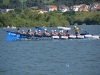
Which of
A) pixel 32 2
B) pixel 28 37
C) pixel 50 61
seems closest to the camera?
pixel 50 61

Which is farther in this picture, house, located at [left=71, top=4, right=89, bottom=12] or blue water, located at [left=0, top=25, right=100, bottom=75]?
house, located at [left=71, top=4, right=89, bottom=12]

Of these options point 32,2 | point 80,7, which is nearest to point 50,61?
point 80,7

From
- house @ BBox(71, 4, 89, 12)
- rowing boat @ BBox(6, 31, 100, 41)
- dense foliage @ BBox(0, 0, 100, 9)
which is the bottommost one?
rowing boat @ BBox(6, 31, 100, 41)

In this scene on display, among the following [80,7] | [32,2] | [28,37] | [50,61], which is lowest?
[50,61]

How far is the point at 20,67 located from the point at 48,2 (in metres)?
151

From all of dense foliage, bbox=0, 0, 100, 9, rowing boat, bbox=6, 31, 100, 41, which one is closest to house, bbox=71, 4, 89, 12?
dense foliage, bbox=0, 0, 100, 9

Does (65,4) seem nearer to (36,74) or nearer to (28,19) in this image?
(28,19)

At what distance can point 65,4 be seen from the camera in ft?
561

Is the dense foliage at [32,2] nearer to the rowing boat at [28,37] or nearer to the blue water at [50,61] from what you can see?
the rowing boat at [28,37]

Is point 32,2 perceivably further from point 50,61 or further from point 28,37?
point 50,61

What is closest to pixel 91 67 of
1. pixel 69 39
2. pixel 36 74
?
pixel 36 74

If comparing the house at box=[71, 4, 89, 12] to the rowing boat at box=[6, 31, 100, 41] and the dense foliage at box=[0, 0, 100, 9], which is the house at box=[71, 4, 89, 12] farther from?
the rowing boat at box=[6, 31, 100, 41]

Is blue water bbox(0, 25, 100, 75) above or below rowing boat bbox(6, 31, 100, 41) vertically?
below

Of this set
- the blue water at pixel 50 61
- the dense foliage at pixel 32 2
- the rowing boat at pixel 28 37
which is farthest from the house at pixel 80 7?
the blue water at pixel 50 61
